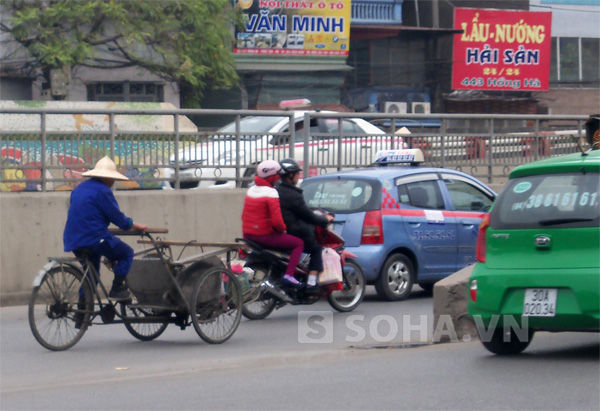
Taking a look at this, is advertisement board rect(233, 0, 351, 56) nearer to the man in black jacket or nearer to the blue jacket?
the man in black jacket

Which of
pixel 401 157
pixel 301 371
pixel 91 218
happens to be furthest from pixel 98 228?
pixel 401 157

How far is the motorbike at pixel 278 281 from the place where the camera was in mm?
9648

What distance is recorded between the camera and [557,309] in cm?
684

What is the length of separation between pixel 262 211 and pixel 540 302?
11.6 feet

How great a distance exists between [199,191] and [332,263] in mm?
3333

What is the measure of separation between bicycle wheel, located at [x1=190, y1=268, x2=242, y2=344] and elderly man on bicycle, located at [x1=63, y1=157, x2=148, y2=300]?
65 centimetres

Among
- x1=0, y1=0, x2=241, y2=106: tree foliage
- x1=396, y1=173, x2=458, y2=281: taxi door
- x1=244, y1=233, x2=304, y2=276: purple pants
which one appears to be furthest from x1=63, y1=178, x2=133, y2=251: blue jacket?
x1=0, y1=0, x2=241, y2=106: tree foliage

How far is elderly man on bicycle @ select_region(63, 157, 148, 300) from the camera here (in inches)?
322

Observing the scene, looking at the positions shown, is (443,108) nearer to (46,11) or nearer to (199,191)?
(46,11)

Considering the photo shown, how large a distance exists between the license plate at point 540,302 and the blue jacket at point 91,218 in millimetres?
3511

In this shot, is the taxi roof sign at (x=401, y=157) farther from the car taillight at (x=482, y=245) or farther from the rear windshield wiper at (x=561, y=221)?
the rear windshield wiper at (x=561, y=221)

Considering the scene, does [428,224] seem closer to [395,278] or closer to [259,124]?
[395,278]

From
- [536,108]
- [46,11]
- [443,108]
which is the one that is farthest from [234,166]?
[536,108]

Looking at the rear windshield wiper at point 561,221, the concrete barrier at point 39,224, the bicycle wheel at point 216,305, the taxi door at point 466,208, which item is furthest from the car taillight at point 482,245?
the concrete barrier at point 39,224
